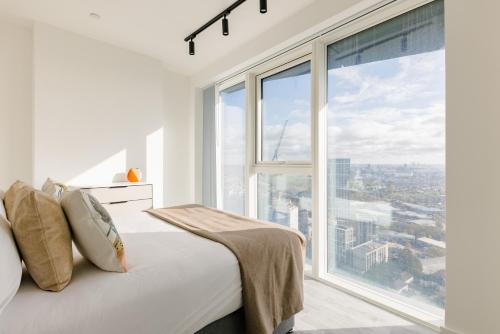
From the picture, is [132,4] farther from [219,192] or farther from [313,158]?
[219,192]

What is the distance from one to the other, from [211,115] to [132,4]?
197 cm

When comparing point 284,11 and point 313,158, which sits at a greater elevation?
point 284,11

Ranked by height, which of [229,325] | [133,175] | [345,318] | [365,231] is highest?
[133,175]

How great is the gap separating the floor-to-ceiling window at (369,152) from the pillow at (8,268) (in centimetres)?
228

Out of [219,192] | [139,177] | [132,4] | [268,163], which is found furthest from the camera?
[219,192]

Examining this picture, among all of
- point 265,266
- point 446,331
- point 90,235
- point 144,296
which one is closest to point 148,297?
point 144,296

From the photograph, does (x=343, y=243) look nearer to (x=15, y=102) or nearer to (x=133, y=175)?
(x=133, y=175)

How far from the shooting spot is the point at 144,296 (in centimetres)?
107

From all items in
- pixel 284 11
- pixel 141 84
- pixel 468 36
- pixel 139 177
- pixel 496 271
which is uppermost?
pixel 284 11

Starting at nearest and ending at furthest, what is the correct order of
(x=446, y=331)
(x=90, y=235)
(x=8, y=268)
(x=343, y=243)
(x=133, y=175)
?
(x=8, y=268), (x=90, y=235), (x=446, y=331), (x=343, y=243), (x=133, y=175)

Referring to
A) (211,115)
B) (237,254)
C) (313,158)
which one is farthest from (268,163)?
(237,254)

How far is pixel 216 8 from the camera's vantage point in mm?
2746

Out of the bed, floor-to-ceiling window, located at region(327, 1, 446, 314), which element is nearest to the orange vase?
the bed

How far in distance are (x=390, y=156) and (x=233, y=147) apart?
7.71 feet
